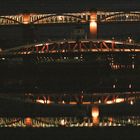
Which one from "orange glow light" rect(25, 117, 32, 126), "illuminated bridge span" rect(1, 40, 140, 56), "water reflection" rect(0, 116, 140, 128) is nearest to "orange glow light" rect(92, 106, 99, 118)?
"water reflection" rect(0, 116, 140, 128)

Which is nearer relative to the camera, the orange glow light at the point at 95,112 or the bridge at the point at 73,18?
the orange glow light at the point at 95,112

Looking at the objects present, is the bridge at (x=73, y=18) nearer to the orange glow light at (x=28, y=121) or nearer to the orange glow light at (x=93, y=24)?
the orange glow light at (x=93, y=24)

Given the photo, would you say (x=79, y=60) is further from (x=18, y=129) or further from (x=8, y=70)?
(x=18, y=129)

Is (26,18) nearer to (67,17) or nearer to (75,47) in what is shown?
(67,17)

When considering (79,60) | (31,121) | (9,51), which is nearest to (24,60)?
(9,51)

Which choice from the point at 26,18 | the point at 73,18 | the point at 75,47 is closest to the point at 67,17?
the point at 73,18

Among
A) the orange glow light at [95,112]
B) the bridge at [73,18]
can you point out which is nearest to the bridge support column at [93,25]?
the bridge at [73,18]

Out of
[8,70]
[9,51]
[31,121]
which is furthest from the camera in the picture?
[9,51]
